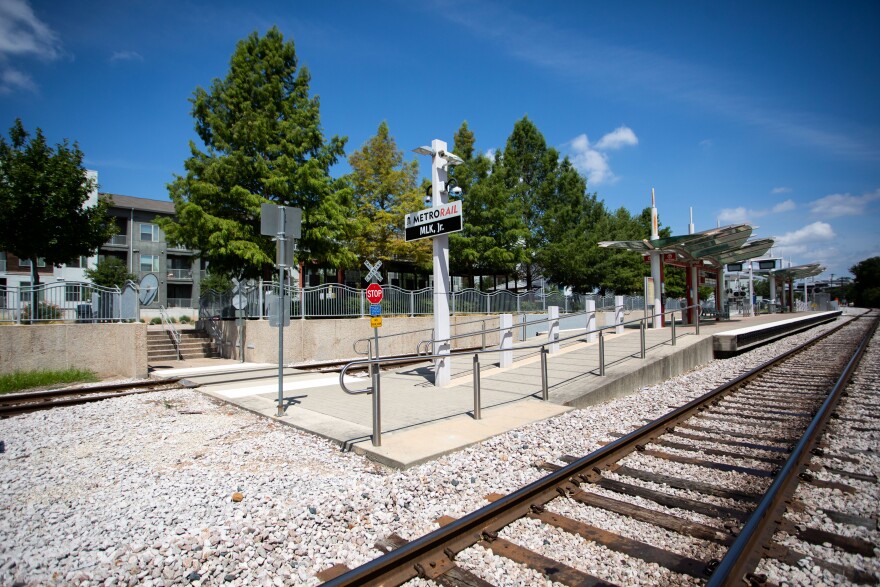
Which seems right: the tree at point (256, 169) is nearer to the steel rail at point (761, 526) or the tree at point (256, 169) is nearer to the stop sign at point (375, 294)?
the stop sign at point (375, 294)

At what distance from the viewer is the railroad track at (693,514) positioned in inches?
123

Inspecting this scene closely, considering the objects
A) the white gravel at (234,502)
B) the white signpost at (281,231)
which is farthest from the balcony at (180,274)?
the white signpost at (281,231)

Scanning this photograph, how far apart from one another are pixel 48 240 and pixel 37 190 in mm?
1703

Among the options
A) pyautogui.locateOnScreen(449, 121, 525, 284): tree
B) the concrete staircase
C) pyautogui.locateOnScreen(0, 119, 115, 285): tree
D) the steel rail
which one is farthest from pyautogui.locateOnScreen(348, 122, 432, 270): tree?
the steel rail

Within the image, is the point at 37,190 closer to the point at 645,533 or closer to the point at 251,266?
the point at 251,266

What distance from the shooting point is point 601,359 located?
367 inches

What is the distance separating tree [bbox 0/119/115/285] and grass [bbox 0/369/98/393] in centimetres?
751

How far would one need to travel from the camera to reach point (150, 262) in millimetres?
41875

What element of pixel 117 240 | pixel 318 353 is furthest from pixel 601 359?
pixel 117 240

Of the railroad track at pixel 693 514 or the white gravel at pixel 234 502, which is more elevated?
the railroad track at pixel 693 514

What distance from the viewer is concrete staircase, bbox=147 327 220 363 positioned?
53.5ft

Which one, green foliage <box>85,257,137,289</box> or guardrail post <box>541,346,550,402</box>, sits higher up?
green foliage <box>85,257,137,289</box>

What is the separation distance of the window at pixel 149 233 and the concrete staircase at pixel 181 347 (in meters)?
28.0

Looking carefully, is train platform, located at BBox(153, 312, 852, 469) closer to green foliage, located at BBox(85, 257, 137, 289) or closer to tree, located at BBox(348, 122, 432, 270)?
tree, located at BBox(348, 122, 432, 270)
